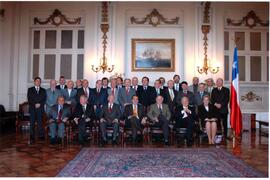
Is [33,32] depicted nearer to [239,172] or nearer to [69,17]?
[69,17]

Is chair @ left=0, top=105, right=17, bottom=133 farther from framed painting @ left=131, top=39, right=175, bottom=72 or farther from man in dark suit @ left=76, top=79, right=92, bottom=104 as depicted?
framed painting @ left=131, top=39, right=175, bottom=72

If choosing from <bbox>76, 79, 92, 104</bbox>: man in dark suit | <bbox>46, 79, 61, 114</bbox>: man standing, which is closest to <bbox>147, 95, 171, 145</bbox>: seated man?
<bbox>76, 79, 92, 104</bbox>: man in dark suit

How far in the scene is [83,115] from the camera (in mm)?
6305

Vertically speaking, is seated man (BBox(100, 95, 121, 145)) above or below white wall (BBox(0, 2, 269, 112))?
below

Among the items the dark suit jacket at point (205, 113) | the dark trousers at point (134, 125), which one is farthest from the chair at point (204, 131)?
the dark trousers at point (134, 125)

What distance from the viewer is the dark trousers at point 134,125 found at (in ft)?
20.6

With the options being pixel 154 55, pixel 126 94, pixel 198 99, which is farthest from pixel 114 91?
pixel 154 55

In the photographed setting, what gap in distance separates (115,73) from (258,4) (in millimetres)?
5312

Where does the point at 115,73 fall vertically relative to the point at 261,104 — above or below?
above

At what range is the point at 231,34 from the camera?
962 centimetres

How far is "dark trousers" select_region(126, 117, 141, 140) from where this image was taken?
6.27 metres

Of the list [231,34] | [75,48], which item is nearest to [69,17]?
[75,48]

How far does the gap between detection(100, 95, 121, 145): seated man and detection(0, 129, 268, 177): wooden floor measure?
1.60 feet

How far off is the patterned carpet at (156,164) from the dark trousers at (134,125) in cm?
68
